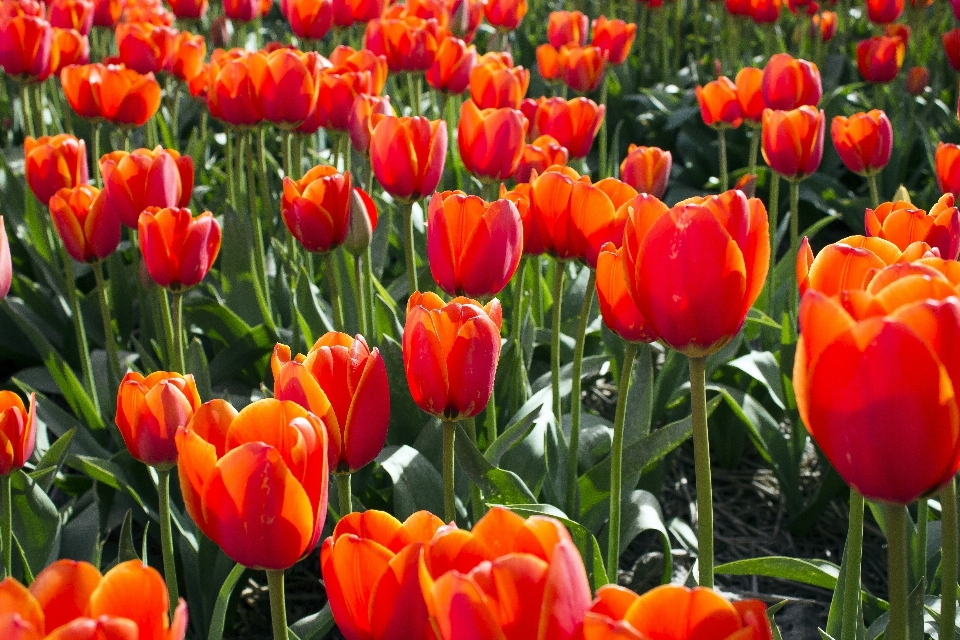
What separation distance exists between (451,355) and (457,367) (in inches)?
0.6

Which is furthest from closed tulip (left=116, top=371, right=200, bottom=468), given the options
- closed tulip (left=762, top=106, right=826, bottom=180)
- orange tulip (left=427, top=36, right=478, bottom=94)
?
orange tulip (left=427, top=36, right=478, bottom=94)

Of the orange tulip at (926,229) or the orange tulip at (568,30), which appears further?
the orange tulip at (568,30)

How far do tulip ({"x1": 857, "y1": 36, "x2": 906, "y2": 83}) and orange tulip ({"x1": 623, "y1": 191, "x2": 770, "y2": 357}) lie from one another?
3.12 metres

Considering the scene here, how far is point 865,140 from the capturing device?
2.44 m

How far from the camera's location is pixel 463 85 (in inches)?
113

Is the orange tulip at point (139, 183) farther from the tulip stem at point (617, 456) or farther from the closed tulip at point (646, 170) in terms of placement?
the tulip stem at point (617, 456)

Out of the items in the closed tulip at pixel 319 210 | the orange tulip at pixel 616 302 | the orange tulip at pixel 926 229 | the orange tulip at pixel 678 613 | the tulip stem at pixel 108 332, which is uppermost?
the orange tulip at pixel 678 613

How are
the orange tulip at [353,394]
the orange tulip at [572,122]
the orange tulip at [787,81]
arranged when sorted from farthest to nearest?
the orange tulip at [787,81], the orange tulip at [572,122], the orange tulip at [353,394]

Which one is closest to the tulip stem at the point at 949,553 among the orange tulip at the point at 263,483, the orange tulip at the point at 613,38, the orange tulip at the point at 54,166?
the orange tulip at the point at 263,483

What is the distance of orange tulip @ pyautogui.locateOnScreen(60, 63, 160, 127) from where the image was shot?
2576 millimetres

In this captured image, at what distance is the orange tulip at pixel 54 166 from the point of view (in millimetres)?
2180

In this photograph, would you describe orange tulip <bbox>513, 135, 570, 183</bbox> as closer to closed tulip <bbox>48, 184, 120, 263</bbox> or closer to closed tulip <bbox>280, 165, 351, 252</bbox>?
closed tulip <bbox>280, 165, 351, 252</bbox>

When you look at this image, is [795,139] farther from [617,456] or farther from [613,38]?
[613,38]

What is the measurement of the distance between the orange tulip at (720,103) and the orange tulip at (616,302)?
1723 mm
